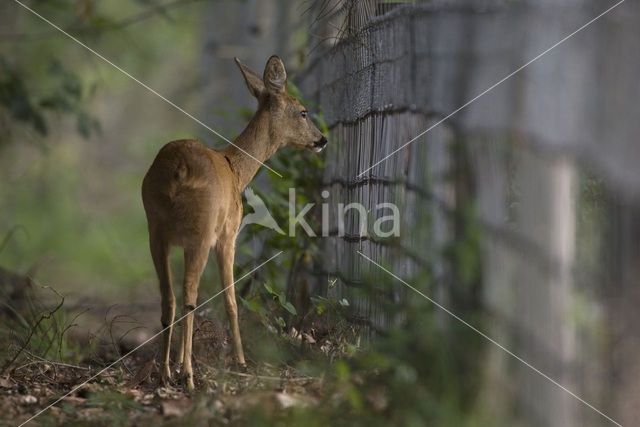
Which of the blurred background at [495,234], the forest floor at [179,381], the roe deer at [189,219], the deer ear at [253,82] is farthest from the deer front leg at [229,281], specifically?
the deer ear at [253,82]

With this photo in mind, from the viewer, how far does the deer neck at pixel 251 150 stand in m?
4.84

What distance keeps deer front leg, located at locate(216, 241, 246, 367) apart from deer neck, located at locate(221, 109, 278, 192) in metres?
0.42

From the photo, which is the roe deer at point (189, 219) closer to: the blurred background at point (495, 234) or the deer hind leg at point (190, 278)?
the deer hind leg at point (190, 278)

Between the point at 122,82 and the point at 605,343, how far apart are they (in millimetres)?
19335

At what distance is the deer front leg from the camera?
4.47m

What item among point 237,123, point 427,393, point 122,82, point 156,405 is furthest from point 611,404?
point 122,82

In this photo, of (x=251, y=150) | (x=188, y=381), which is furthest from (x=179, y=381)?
(x=251, y=150)

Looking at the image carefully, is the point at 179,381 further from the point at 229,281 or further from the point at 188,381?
the point at 229,281

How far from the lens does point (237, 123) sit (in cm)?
973

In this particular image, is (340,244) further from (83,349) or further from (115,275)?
(115,275)

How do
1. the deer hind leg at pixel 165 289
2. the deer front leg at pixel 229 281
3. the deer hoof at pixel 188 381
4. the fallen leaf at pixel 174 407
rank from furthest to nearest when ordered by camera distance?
the deer front leg at pixel 229 281
the deer hind leg at pixel 165 289
the deer hoof at pixel 188 381
the fallen leaf at pixel 174 407

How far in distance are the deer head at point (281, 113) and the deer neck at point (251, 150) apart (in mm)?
37

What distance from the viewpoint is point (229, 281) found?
4.54 meters

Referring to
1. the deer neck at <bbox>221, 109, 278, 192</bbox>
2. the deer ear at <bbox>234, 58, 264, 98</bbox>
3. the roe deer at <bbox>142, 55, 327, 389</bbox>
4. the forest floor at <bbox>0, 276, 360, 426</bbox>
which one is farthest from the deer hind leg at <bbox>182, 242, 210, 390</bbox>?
the deer ear at <bbox>234, 58, 264, 98</bbox>
